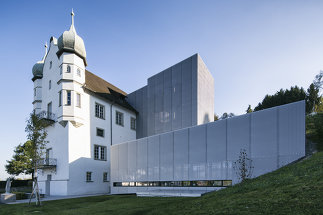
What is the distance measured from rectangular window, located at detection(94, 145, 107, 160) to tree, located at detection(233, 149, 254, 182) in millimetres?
19017

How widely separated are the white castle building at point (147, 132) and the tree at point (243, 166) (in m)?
0.29

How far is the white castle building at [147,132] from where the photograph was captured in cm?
1280

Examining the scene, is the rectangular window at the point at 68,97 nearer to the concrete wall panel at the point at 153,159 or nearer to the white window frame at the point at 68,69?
the white window frame at the point at 68,69

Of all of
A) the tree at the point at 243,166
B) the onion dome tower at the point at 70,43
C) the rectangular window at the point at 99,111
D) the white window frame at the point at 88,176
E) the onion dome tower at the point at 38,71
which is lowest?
the white window frame at the point at 88,176

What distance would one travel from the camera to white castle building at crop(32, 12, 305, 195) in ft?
42.0

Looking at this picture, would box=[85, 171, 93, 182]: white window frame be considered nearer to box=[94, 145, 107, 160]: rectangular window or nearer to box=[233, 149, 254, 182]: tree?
box=[94, 145, 107, 160]: rectangular window

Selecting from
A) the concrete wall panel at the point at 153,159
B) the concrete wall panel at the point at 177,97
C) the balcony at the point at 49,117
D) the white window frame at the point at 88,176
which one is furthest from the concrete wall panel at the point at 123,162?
the balcony at the point at 49,117

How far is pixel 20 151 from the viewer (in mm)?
44906

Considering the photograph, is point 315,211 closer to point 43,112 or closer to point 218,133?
point 218,133

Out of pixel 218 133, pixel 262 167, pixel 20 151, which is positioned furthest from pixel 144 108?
pixel 20 151

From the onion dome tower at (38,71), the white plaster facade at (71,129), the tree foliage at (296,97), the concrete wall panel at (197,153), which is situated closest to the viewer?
the concrete wall panel at (197,153)

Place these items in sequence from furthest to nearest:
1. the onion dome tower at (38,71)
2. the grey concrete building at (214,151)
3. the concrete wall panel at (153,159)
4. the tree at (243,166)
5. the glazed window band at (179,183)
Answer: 1. the onion dome tower at (38,71)
2. the concrete wall panel at (153,159)
3. the glazed window band at (179,183)
4. the tree at (243,166)
5. the grey concrete building at (214,151)

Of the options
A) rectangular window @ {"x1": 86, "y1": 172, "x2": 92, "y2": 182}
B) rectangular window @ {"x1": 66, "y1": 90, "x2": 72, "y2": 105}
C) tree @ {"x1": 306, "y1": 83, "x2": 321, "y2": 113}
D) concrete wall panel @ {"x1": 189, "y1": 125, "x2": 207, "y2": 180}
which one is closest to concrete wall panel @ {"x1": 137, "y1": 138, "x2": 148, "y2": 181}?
concrete wall panel @ {"x1": 189, "y1": 125, "x2": 207, "y2": 180}

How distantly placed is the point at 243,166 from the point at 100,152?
20101 mm
